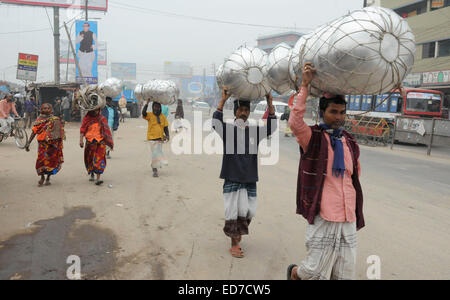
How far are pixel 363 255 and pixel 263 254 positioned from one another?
1.06m

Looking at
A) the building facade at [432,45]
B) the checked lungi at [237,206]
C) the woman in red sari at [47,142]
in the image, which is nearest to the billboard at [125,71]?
the building facade at [432,45]

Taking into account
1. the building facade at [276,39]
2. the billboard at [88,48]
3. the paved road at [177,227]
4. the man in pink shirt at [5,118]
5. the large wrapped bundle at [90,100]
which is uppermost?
the building facade at [276,39]

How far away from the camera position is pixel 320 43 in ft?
7.80

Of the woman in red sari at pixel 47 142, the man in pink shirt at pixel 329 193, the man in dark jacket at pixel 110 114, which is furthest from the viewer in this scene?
the man in dark jacket at pixel 110 114

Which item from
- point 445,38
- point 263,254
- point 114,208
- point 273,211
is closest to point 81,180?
point 114,208

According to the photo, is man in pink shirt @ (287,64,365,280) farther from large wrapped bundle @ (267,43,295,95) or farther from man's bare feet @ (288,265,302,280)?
large wrapped bundle @ (267,43,295,95)

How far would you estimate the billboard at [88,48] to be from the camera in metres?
31.4

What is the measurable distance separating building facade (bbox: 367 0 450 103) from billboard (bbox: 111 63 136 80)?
6803cm

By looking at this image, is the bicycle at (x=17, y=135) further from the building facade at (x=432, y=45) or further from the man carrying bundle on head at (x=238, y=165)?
the building facade at (x=432, y=45)

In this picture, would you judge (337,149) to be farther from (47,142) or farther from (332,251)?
(47,142)

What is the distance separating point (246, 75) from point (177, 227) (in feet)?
7.08

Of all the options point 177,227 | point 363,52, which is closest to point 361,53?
point 363,52

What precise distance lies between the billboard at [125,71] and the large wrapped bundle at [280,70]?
86276 millimetres

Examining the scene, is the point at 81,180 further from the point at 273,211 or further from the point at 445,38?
the point at 445,38
